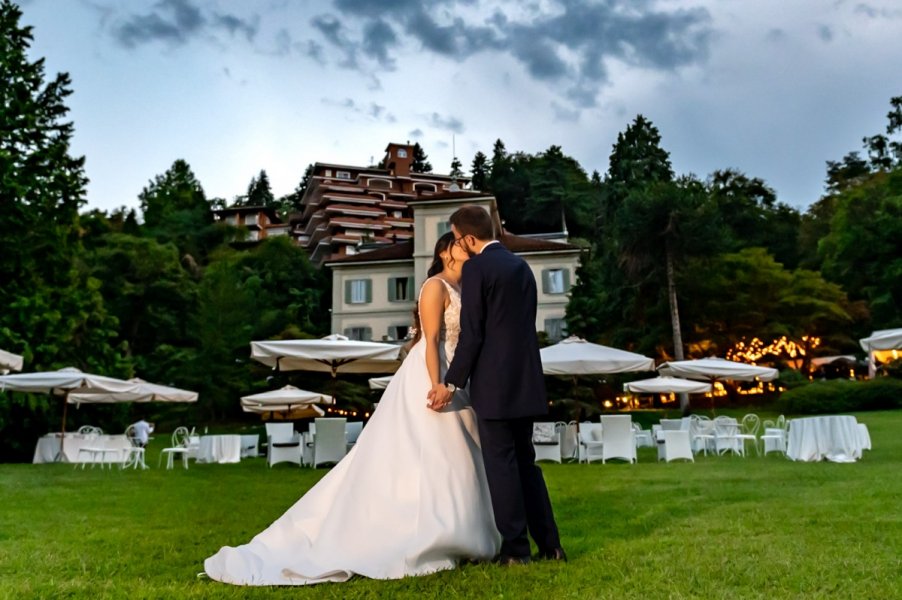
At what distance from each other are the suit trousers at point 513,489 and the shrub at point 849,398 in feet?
112

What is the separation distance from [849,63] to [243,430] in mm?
28687

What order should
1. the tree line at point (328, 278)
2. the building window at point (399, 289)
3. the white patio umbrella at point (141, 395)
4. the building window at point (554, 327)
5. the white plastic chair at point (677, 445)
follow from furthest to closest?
the building window at point (399, 289), the building window at point (554, 327), the tree line at point (328, 278), the white patio umbrella at point (141, 395), the white plastic chair at point (677, 445)

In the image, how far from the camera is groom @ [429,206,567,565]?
435 centimetres

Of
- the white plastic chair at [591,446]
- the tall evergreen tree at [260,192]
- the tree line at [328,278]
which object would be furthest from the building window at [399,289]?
the tall evergreen tree at [260,192]

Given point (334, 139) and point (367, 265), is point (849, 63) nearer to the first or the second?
point (367, 265)

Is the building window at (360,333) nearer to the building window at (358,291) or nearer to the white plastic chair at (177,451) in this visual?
the building window at (358,291)

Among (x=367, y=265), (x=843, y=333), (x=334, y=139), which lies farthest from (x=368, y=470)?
(x=334, y=139)

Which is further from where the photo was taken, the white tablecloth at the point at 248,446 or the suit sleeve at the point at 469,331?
the white tablecloth at the point at 248,446

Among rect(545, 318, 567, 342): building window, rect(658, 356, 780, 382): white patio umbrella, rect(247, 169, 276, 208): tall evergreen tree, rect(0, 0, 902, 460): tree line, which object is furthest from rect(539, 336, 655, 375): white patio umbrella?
rect(247, 169, 276, 208): tall evergreen tree

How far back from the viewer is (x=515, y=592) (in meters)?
3.68

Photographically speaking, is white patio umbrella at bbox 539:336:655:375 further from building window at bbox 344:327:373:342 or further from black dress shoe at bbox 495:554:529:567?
building window at bbox 344:327:373:342

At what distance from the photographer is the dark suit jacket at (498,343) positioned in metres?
4.40

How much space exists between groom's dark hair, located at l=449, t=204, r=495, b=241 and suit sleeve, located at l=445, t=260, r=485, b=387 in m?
0.32

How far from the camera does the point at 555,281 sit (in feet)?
148
